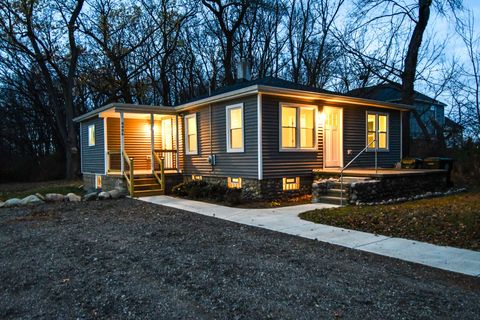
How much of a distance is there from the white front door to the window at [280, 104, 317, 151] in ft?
2.20

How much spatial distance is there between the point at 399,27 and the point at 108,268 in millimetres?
16348

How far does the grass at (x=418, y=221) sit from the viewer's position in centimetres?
563

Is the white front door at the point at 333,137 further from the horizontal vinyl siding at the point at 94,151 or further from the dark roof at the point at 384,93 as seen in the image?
the horizontal vinyl siding at the point at 94,151

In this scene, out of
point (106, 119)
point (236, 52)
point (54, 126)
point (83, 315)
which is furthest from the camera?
point (54, 126)

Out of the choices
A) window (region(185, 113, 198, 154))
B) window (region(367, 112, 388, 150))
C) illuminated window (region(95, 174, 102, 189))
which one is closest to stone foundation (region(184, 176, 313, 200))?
window (region(185, 113, 198, 154))

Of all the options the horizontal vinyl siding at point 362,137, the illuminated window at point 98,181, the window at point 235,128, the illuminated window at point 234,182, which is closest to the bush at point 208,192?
the illuminated window at point 234,182

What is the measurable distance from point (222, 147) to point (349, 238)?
19.8ft

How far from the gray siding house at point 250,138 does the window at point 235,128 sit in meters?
0.03

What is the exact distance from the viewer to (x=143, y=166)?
1427cm

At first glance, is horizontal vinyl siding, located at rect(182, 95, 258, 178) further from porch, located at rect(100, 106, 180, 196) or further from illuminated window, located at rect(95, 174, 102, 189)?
illuminated window, located at rect(95, 174, 102, 189)

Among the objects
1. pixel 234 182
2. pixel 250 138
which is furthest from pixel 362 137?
pixel 234 182

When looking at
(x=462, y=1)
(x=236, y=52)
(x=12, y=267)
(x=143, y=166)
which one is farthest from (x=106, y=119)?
(x=462, y=1)

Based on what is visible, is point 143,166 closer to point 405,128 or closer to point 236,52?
point 405,128

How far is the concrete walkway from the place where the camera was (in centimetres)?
456
